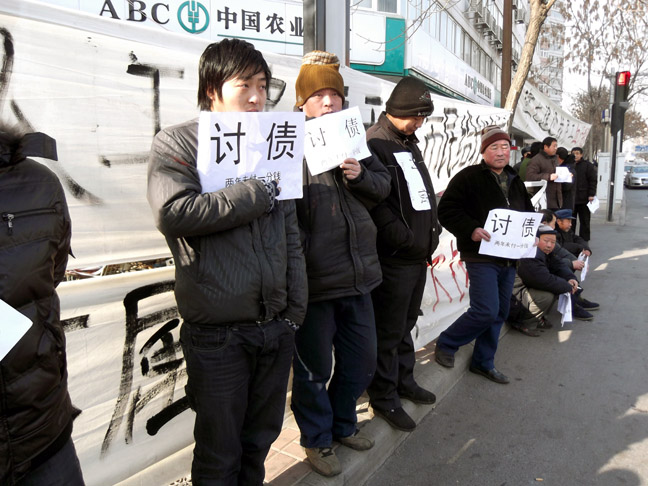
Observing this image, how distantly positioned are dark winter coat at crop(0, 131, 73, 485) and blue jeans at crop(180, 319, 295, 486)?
0.50 metres

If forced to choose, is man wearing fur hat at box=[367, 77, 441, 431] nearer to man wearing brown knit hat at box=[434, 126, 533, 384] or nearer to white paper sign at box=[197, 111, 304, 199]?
man wearing brown knit hat at box=[434, 126, 533, 384]

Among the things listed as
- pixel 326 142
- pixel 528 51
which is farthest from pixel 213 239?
pixel 528 51

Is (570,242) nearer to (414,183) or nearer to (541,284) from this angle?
(541,284)

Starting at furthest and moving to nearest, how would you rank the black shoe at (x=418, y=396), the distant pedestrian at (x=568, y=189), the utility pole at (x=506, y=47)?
the distant pedestrian at (x=568, y=189), the utility pole at (x=506, y=47), the black shoe at (x=418, y=396)

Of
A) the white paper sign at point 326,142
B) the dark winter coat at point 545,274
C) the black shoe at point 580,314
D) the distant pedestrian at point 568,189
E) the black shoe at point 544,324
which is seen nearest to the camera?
the white paper sign at point 326,142

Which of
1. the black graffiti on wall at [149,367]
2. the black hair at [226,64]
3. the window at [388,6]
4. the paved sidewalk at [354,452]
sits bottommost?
the paved sidewalk at [354,452]

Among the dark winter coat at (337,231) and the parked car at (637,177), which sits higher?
the dark winter coat at (337,231)

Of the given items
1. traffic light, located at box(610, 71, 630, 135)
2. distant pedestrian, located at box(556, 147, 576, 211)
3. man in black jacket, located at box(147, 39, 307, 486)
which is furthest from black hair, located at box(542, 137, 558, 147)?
traffic light, located at box(610, 71, 630, 135)

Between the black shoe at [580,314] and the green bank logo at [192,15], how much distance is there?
10.6m

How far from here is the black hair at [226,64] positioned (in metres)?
1.88

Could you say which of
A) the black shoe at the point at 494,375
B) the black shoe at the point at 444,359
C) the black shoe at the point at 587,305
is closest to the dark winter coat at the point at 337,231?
the black shoe at the point at 444,359

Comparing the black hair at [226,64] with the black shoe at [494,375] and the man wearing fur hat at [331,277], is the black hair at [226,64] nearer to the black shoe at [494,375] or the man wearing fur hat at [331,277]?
the man wearing fur hat at [331,277]

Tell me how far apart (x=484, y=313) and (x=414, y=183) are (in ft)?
4.02

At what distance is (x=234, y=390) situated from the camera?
1.90 m
